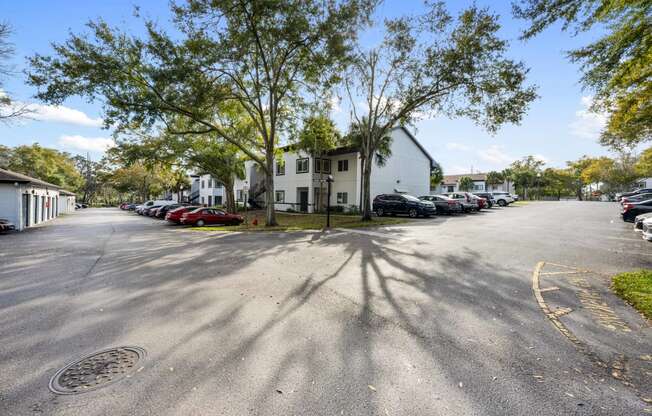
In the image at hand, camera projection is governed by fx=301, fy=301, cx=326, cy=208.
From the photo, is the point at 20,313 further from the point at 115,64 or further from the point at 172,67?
the point at 115,64

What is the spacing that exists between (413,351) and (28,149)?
2568 inches

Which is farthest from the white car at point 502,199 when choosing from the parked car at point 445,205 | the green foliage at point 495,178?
the green foliage at point 495,178

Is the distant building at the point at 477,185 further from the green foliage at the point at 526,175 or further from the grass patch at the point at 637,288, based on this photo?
the grass patch at the point at 637,288

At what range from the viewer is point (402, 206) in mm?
23172

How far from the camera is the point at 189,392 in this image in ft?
9.35

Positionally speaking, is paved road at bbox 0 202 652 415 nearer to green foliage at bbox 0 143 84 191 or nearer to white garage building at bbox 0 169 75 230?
white garage building at bbox 0 169 75 230

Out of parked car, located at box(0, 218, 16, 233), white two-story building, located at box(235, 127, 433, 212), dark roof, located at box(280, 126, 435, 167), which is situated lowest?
parked car, located at box(0, 218, 16, 233)

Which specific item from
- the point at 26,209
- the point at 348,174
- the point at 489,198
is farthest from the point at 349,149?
the point at 26,209

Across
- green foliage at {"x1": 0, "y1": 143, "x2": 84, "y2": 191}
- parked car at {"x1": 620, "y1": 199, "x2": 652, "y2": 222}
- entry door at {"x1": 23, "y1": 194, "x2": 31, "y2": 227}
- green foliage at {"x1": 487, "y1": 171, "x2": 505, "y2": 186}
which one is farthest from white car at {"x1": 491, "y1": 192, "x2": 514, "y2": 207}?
green foliage at {"x1": 0, "y1": 143, "x2": 84, "y2": 191}

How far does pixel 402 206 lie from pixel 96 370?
21.7 m

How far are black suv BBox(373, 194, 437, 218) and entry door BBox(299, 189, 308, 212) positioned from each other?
8.06m

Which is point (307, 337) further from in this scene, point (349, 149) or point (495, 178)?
point (495, 178)

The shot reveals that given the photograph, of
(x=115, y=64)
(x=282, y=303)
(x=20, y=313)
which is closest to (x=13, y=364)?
(x=20, y=313)

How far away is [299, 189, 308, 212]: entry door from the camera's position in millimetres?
30458
